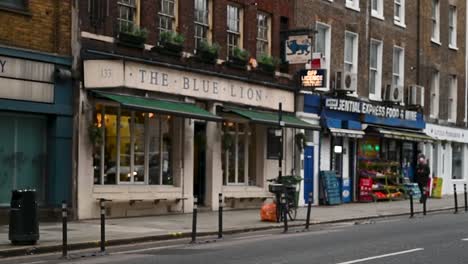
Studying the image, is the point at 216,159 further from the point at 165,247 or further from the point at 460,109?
the point at 460,109

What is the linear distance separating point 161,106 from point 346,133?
11.0 meters

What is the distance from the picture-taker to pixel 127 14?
2214cm

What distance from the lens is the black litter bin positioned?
49.0 ft

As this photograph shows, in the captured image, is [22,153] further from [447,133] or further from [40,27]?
[447,133]

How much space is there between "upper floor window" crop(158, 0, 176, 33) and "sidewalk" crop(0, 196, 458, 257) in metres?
5.51

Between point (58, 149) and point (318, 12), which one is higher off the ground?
point (318, 12)

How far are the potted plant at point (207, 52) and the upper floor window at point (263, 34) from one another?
2.99m

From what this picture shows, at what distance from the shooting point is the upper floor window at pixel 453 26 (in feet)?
135

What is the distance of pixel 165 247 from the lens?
1582cm

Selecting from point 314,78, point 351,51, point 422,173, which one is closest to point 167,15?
point 314,78

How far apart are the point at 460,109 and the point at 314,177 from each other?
1508 centimetres

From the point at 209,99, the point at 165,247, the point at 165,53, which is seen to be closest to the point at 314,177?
the point at 209,99

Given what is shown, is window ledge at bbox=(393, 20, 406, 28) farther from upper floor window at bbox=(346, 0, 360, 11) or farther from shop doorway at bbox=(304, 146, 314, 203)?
shop doorway at bbox=(304, 146, 314, 203)

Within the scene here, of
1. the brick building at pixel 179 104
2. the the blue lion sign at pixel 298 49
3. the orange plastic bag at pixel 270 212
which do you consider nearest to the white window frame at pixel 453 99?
the brick building at pixel 179 104
